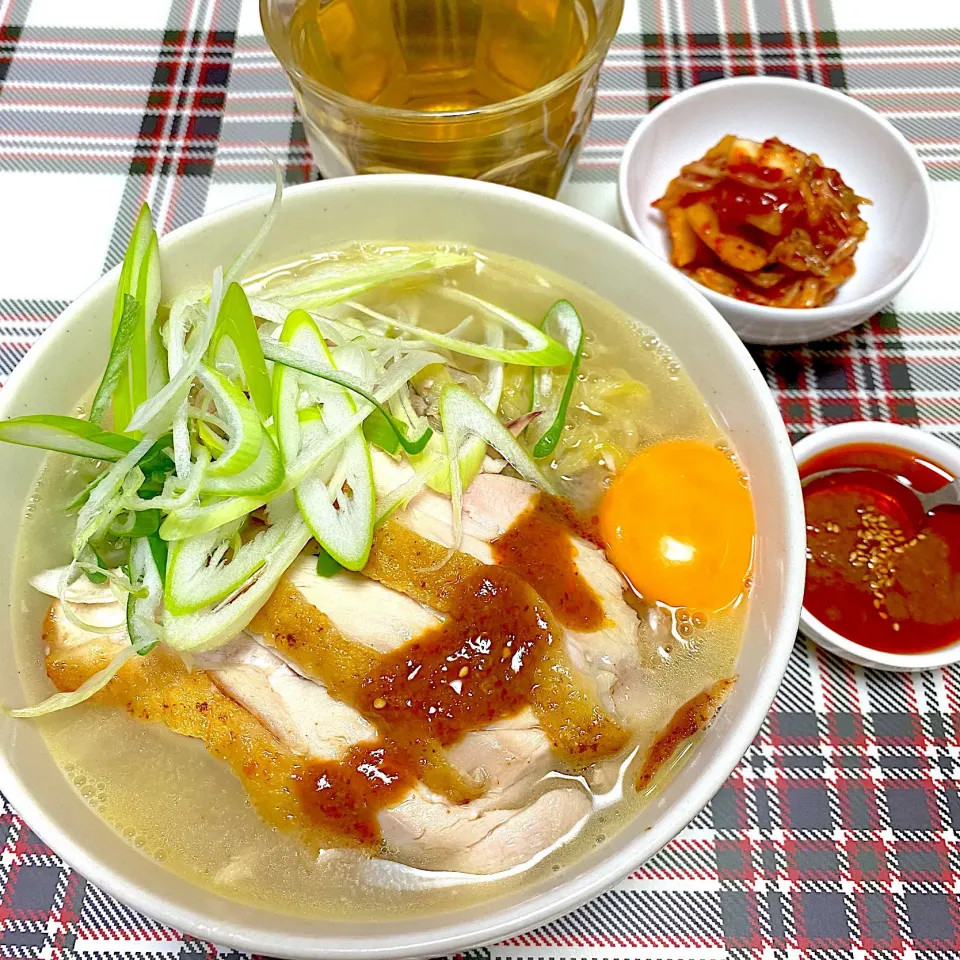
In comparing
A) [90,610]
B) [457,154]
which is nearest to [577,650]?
[90,610]

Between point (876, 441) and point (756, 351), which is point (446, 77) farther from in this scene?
point (876, 441)

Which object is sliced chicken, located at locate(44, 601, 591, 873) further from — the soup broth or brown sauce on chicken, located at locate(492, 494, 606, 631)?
brown sauce on chicken, located at locate(492, 494, 606, 631)

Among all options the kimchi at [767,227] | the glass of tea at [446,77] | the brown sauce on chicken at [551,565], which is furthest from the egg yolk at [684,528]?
the glass of tea at [446,77]

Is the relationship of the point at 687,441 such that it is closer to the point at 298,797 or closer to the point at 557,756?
the point at 557,756

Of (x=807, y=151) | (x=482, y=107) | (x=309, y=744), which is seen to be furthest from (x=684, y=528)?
(x=807, y=151)

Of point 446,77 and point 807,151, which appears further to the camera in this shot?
point 807,151

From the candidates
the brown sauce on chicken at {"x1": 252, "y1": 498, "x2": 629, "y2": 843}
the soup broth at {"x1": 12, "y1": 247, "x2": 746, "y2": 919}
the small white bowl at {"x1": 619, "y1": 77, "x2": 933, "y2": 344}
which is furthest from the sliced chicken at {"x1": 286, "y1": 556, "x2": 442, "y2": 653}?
the small white bowl at {"x1": 619, "y1": 77, "x2": 933, "y2": 344}
